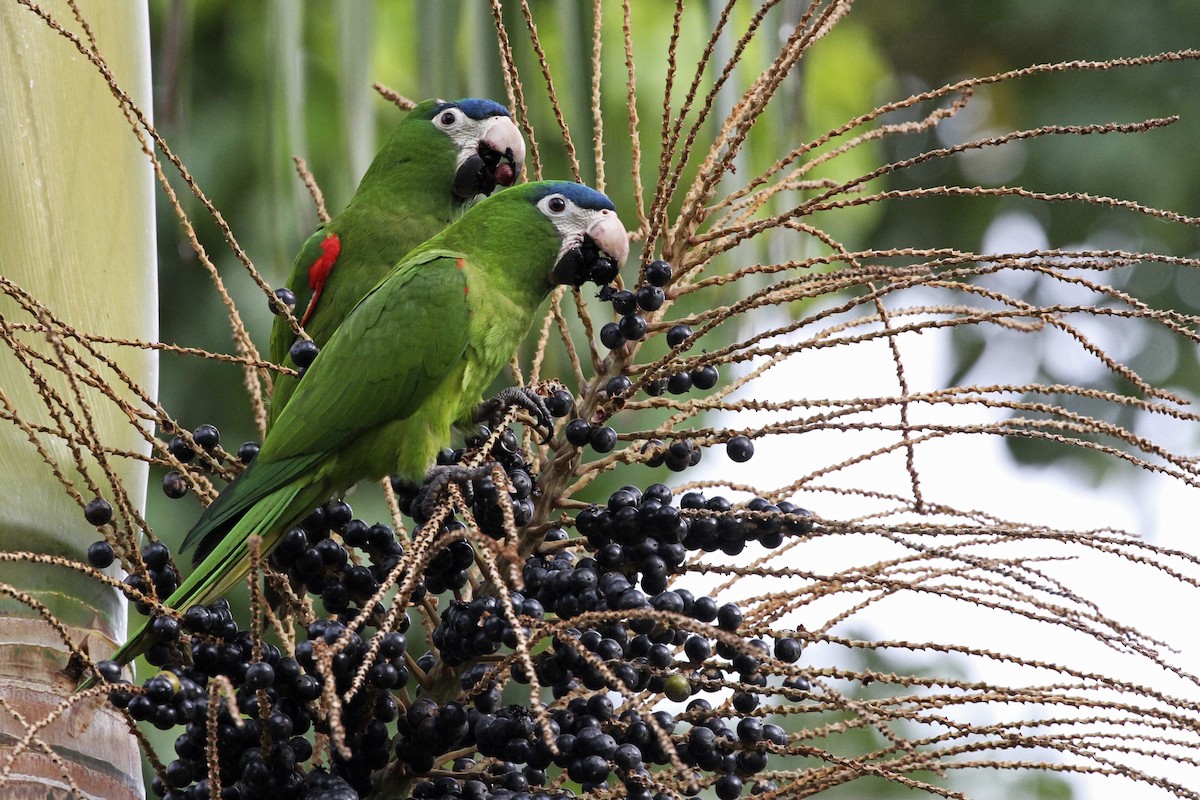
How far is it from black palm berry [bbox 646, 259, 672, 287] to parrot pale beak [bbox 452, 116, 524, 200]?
119 centimetres

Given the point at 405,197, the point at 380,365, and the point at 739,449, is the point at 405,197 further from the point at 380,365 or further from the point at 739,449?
the point at 739,449

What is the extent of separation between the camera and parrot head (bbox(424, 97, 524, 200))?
2.88m

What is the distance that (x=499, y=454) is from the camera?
1.75m

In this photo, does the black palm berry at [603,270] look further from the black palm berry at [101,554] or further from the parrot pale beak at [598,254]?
the black palm berry at [101,554]

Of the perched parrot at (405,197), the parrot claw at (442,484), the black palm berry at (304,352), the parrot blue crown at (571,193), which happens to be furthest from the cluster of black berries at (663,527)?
the perched parrot at (405,197)

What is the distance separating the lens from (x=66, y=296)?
1.79 m

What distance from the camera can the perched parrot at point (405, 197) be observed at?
2738mm

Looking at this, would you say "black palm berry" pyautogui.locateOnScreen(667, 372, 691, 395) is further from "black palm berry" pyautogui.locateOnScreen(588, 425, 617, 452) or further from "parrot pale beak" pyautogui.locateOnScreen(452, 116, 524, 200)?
"parrot pale beak" pyautogui.locateOnScreen(452, 116, 524, 200)

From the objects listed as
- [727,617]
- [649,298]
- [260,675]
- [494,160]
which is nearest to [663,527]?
[727,617]


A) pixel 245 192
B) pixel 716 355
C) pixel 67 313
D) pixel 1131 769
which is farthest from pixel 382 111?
pixel 1131 769

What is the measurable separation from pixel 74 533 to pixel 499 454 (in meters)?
0.59

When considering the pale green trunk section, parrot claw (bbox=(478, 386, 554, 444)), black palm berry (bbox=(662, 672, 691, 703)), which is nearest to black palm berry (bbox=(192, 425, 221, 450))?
the pale green trunk section

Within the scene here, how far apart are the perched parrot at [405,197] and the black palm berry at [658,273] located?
114 cm

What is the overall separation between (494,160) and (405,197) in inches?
9.0
